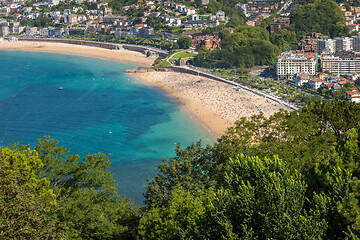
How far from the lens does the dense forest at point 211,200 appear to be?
11.3m

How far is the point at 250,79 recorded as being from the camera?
64.3 meters

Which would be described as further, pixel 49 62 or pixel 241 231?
pixel 49 62

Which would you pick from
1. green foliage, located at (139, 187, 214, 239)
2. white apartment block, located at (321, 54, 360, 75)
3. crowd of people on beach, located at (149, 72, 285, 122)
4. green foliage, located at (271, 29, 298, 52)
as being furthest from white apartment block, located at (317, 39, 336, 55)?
green foliage, located at (139, 187, 214, 239)

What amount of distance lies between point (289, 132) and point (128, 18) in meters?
107

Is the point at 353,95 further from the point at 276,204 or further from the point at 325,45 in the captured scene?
the point at 276,204

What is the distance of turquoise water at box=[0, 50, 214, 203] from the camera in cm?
3719

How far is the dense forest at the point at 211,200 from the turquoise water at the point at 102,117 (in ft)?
37.1

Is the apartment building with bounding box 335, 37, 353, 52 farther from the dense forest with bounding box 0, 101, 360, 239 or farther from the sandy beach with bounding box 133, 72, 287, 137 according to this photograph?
the dense forest with bounding box 0, 101, 360, 239

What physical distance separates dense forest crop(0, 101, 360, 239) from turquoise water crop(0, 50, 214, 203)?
445 inches

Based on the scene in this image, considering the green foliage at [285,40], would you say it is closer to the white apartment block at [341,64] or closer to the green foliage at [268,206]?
the white apartment block at [341,64]

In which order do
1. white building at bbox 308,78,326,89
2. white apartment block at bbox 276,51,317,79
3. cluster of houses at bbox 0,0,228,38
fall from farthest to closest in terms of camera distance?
cluster of houses at bbox 0,0,228,38 < white apartment block at bbox 276,51,317,79 < white building at bbox 308,78,326,89

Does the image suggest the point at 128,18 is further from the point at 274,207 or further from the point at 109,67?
the point at 274,207

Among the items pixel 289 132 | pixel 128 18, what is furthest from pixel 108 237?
pixel 128 18

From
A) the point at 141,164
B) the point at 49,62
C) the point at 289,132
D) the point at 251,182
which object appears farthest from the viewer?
the point at 49,62
